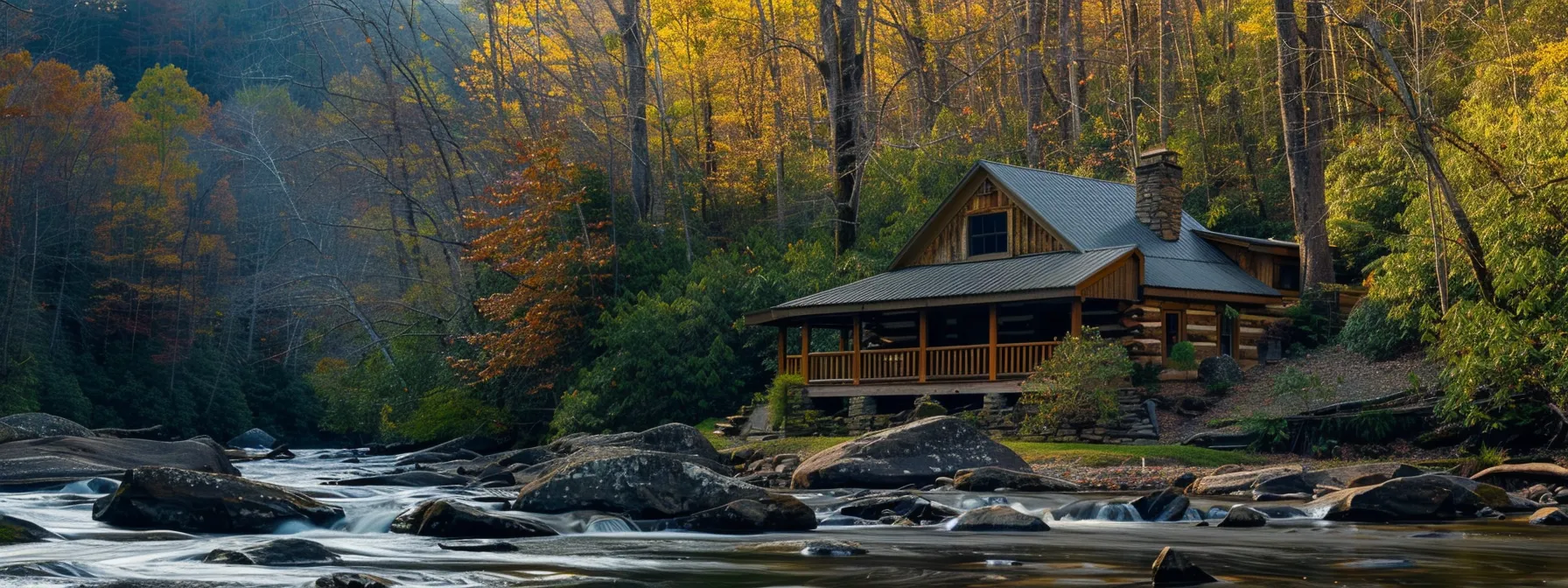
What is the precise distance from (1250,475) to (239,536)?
12411mm

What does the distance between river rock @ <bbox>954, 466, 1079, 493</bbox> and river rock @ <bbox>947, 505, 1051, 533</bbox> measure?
4.67 m

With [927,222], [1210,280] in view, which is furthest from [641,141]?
[1210,280]

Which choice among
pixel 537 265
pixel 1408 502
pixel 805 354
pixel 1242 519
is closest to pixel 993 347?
pixel 805 354

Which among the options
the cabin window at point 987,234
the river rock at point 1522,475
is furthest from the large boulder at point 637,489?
the cabin window at point 987,234

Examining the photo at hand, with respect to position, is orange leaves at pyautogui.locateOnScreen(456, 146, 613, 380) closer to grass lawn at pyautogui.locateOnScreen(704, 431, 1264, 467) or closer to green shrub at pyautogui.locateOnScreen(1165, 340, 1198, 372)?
green shrub at pyautogui.locateOnScreen(1165, 340, 1198, 372)

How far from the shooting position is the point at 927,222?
31609 millimetres

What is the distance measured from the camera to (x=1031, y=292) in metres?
25.4

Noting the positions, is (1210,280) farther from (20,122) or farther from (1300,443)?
(20,122)

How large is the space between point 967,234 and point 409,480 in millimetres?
15223

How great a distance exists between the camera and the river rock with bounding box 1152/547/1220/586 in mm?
8508

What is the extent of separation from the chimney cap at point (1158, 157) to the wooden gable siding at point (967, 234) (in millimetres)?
3261

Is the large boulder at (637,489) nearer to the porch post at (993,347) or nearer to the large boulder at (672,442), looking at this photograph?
the large boulder at (672,442)

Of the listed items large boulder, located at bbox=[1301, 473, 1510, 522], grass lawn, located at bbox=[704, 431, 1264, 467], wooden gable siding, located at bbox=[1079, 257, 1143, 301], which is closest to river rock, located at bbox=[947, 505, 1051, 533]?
large boulder, located at bbox=[1301, 473, 1510, 522]

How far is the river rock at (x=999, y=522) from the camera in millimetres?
13320
